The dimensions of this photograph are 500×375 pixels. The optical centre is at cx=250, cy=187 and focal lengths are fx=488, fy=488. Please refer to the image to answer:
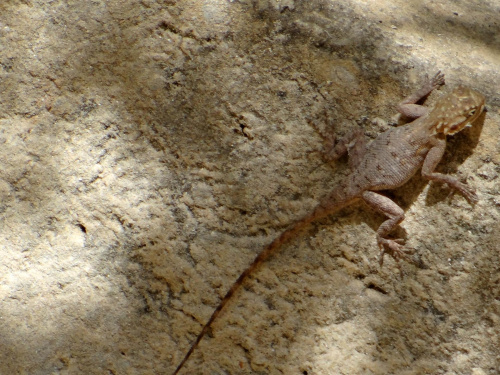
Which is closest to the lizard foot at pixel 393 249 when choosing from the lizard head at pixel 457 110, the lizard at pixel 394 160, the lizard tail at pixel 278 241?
the lizard at pixel 394 160

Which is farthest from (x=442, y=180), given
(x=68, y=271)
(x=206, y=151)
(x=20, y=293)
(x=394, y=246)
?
(x=20, y=293)

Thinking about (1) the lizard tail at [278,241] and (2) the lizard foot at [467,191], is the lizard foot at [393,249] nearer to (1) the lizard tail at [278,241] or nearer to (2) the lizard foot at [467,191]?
(1) the lizard tail at [278,241]

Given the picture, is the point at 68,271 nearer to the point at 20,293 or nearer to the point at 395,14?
the point at 20,293

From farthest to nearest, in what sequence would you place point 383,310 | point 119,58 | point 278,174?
point 119,58, point 278,174, point 383,310

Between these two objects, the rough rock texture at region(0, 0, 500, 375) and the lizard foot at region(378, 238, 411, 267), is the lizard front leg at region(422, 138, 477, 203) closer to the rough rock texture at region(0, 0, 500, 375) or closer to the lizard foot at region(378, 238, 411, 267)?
the rough rock texture at region(0, 0, 500, 375)

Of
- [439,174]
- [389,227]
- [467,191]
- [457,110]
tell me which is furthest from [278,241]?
[457,110]

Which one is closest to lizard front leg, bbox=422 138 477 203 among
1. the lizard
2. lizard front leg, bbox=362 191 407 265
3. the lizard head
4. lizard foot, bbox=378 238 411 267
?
the lizard
